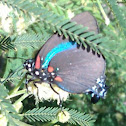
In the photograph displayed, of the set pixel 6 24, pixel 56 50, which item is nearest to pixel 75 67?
pixel 56 50

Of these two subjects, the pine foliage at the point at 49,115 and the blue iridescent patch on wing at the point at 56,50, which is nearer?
the blue iridescent patch on wing at the point at 56,50

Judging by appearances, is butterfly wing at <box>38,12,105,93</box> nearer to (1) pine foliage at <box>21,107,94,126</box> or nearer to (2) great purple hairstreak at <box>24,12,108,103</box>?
(2) great purple hairstreak at <box>24,12,108,103</box>

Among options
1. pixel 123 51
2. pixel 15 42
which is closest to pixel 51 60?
pixel 15 42

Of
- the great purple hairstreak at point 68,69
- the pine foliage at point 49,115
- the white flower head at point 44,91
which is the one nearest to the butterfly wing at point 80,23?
the great purple hairstreak at point 68,69

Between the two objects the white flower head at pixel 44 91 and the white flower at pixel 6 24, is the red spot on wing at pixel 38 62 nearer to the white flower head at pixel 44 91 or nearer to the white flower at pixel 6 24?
the white flower head at pixel 44 91

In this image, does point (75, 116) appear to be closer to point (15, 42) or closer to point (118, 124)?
point (15, 42)
